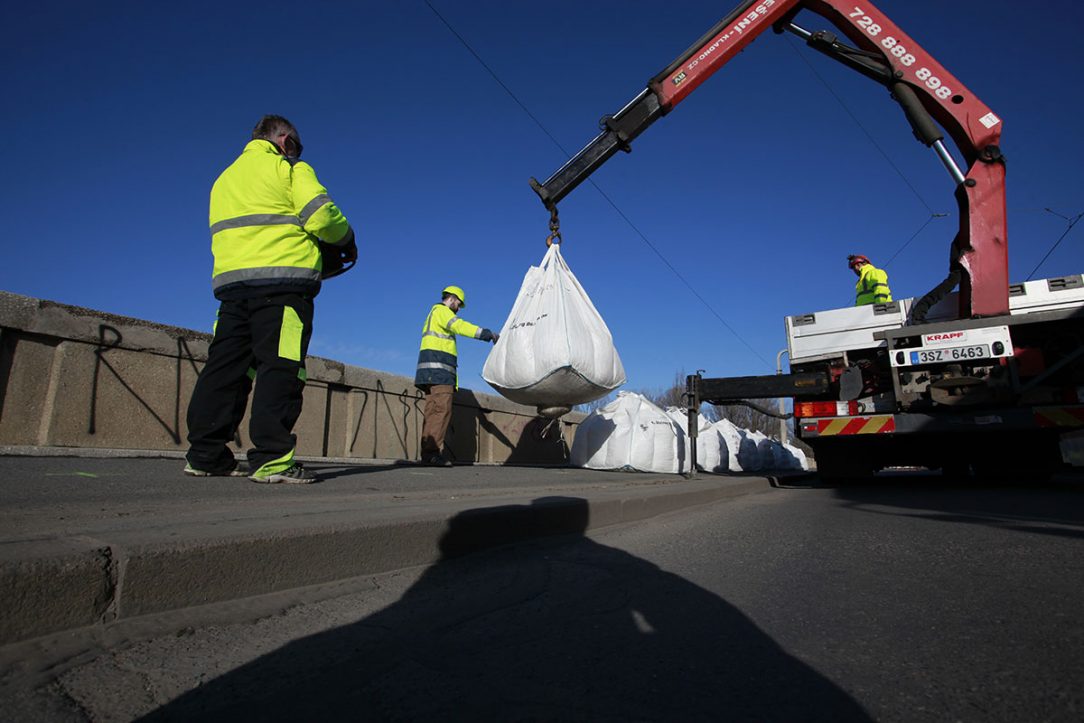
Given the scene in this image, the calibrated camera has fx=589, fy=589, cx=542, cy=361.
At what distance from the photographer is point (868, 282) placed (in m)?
8.16

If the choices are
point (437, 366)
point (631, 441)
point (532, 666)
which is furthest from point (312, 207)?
point (631, 441)

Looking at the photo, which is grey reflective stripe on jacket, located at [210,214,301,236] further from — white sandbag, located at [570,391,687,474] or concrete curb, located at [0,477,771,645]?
white sandbag, located at [570,391,687,474]

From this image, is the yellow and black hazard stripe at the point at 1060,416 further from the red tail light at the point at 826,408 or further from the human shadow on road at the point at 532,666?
the human shadow on road at the point at 532,666

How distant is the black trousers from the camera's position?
9.88 ft

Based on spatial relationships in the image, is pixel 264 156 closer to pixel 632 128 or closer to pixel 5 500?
pixel 5 500

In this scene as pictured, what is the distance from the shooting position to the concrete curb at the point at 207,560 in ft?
3.87

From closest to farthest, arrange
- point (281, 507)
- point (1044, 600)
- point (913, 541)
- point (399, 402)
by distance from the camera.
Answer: point (1044, 600) < point (281, 507) < point (913, 541) < point (399, 402)

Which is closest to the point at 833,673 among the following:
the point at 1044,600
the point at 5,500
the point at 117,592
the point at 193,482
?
the point at 1044,600

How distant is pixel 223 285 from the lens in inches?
122

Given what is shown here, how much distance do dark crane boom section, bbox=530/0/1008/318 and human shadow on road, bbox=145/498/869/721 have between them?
202 inches

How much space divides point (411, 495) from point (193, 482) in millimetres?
1046

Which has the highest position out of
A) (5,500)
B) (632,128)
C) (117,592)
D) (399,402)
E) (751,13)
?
(751,13)

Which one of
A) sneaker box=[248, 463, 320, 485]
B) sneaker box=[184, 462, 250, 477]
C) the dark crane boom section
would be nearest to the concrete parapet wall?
sneaker box=[184, 462, 250, 477]

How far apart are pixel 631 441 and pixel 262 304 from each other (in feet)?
17.4
